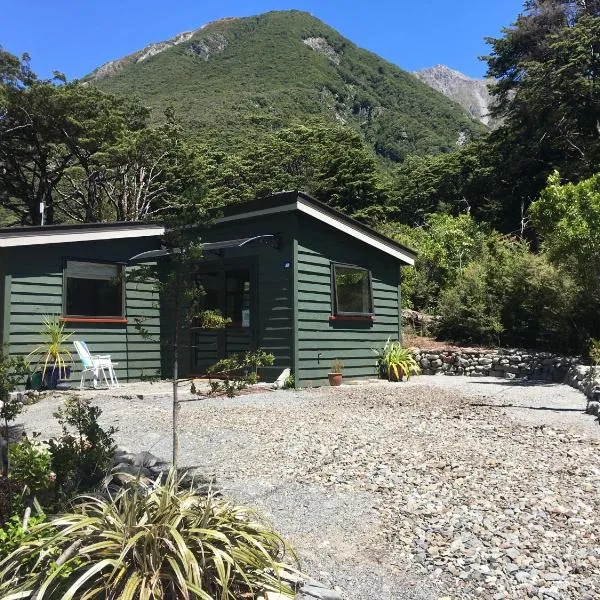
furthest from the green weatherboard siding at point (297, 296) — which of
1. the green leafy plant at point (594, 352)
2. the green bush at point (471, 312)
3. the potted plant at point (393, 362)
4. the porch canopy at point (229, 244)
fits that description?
the green leafy plant at point (594, 352)

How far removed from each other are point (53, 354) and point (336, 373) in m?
4.66

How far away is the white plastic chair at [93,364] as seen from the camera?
30.2 ft

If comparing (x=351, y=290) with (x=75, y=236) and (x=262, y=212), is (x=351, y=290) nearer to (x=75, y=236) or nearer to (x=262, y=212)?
(x=262, y=212)

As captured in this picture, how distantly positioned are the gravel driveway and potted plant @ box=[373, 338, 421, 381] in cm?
349

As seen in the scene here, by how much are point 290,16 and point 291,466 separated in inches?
3775

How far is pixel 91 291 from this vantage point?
1031cm

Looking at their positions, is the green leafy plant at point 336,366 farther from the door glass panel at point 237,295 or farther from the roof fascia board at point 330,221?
the roof fascia board at point 330,221

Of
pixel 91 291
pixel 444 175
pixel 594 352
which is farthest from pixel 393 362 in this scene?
pixel 444 175

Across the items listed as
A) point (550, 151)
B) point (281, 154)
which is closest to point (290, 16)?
point (281, 154)

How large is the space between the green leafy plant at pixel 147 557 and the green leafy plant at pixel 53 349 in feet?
23.2

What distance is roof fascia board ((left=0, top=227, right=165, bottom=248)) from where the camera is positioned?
352 inches

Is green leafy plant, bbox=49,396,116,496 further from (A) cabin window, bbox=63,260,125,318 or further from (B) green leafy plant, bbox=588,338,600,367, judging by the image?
(B) green leafy plant, bbox=588,338,600,367

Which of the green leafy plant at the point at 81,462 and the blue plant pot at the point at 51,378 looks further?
the blue plant pot at the point at 51,378

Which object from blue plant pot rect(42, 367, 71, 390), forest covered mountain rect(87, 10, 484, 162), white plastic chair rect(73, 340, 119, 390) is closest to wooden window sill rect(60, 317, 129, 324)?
white plastic chair rect(73, 340, 119, 390)
